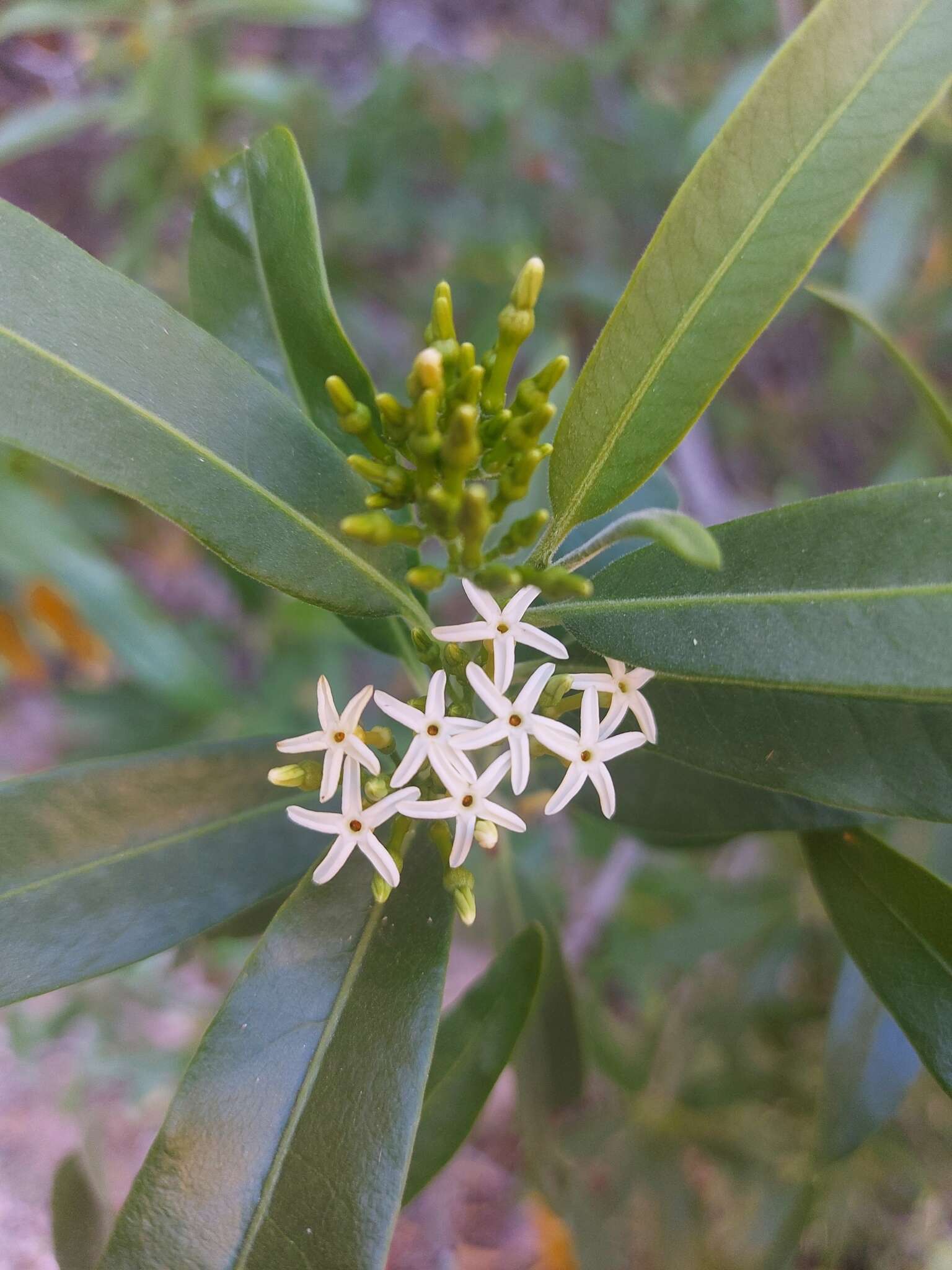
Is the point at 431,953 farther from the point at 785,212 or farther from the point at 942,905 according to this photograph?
the point at 785,212

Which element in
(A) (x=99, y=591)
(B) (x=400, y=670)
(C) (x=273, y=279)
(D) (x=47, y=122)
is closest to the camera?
(C) (x=273, y=279)

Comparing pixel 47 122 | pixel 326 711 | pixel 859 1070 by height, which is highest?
pixel 47 122

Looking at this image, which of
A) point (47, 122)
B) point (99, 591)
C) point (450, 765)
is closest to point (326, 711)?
point (450, 765)

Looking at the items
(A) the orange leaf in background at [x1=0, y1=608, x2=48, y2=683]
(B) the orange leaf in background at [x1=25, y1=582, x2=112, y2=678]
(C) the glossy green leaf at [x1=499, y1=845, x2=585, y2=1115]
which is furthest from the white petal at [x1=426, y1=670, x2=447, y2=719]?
(A) the orange leaf in background at [x1=0, y1=608, x2=48, y2=683]

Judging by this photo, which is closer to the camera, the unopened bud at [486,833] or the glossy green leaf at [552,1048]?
the unopened bud at [486,833]

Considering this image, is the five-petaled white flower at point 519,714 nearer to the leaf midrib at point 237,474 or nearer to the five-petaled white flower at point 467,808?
the five-petaled white flower at point 467,808

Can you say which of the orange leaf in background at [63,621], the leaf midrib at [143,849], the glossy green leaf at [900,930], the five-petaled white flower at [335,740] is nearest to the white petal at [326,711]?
the five-petaled white flower at [335,740]

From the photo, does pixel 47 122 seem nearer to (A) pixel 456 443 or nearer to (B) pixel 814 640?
(A) pixel 456 443
